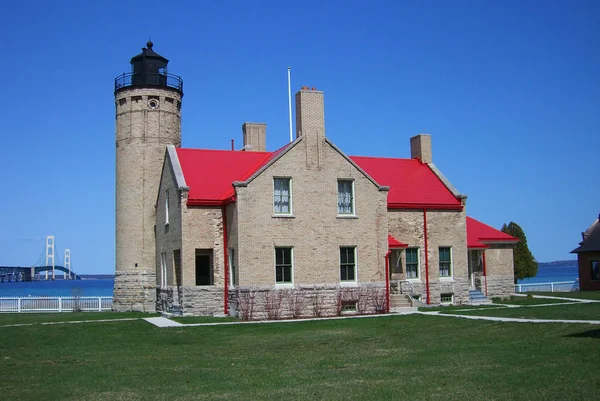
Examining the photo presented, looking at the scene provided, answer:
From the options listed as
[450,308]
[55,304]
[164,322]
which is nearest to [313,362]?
[164,322]

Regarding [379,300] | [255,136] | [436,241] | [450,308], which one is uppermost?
[255,136]

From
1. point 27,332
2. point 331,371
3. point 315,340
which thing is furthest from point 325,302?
point 331,371

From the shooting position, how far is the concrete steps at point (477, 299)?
3281 centimetres

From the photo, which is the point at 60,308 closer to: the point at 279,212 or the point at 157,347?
the point at 279,212

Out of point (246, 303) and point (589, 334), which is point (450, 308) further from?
point (589, 334)

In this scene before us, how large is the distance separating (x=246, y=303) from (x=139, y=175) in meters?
12.0

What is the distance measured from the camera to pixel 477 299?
33.3 metres

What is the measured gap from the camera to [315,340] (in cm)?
1922

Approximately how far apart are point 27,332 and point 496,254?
23.8 m

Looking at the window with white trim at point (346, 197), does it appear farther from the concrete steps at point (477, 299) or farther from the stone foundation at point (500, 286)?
the stone foundation at point (500, 286)

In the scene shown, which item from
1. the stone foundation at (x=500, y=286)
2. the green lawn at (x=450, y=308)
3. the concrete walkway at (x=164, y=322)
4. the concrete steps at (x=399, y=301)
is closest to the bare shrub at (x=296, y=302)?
the concrete steps at (x=399, y=301)

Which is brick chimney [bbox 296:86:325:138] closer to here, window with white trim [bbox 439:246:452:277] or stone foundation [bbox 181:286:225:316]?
stone foundation [bbox 181:286:225:316]

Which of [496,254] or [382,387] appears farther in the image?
[496,254]

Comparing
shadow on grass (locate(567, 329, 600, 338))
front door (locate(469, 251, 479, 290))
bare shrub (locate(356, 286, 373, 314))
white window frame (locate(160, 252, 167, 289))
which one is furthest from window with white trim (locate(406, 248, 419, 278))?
shadow on grass (locate(567, 329, 600, 338))
